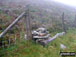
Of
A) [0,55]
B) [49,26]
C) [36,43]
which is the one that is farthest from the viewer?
[49,26]

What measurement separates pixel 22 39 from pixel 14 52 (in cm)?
155

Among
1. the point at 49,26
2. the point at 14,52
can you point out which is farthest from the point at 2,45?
the point at 49,26

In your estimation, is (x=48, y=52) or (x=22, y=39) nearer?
(x=48, y=52)

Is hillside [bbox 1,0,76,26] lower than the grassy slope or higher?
higher

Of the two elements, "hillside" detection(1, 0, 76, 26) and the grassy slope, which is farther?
"hillside" detection(1, 0, 76, 26)

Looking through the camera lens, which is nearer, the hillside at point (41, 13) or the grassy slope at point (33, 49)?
the grassy slope at point (33, 49)

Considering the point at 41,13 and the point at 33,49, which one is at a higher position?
the point at 41,13

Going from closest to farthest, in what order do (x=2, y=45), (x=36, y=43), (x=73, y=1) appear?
(x=2, y=45) < (x=36, y=43) < (x=73, y=1)

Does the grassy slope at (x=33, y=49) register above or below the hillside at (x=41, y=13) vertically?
below

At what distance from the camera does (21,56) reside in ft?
22.9

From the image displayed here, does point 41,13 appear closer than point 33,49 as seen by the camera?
No

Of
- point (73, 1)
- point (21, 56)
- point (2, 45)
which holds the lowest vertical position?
point (21, 56)

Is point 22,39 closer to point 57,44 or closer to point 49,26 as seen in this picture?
point 57,44

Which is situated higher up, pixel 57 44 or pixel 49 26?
pixel 49 26
